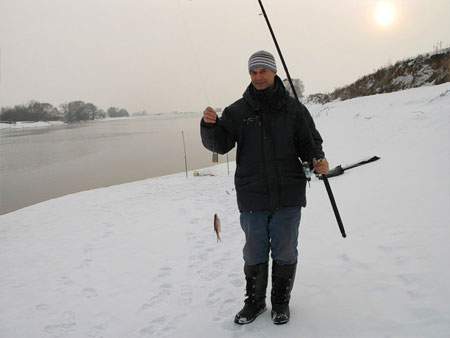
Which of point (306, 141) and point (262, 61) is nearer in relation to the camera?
point (262, 61)

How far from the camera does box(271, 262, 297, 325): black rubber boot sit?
284cm

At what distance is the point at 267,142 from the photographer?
2703 millimetres

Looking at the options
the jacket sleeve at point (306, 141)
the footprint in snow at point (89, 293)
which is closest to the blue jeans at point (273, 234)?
the jacket sleeve at point (306, 141)

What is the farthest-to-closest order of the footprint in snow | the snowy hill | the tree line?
the tree line → the snowy hill → the footprint in snow

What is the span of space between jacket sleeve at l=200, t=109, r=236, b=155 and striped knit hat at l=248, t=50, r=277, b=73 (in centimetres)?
45

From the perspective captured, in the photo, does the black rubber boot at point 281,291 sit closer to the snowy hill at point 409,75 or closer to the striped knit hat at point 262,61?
the striped knit hat at point 262,61

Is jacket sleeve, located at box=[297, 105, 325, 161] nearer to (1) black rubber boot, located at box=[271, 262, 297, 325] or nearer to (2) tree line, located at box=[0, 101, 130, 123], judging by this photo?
(1) black rubber boot, located at box=[271, 262, 297, 325]

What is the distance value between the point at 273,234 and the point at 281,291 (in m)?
0.55

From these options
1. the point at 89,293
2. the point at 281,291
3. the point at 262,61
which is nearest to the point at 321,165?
the point at 262,61

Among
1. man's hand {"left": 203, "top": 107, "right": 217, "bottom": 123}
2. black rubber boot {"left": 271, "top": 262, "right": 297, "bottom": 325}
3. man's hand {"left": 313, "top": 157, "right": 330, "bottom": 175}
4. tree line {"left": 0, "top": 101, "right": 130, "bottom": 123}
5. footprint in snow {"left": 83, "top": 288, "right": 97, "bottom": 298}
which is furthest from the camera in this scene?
tree line {"left": 0, "top": 101, "right": 130, "bottom": 123}

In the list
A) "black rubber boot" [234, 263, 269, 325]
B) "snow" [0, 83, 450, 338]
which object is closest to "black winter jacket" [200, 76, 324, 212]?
"black rubber boot" [234, 263, 269, 325]

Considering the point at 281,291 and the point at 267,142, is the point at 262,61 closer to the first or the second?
the point at 267,142

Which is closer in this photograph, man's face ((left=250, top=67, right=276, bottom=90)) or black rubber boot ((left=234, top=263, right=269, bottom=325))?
man's face ((left=250, top=67, right=276, bottom=90))

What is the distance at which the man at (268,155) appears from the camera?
2699 millimetres
